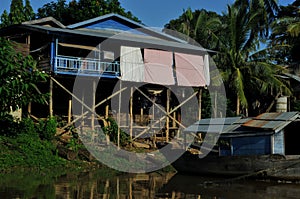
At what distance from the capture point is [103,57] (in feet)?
68.3

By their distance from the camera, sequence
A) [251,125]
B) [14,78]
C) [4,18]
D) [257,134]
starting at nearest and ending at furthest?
[14,78] → [257,134] → [251,125] → [4,18]

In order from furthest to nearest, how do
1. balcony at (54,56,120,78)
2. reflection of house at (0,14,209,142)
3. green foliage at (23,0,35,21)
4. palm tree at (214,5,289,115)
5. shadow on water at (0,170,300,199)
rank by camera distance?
1. green foliage at (23,0,35,21)
2. palm tree at (214,5,289,115)
3. reflection of house at (0,14,209,142)
4. balcony at (54,56,120,78)
5. shadow on water at (0,170,300,199)

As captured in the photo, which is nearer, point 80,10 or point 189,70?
point 189,70

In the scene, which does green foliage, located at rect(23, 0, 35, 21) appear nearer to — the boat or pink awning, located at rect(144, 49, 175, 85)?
pink awning, located at rect(144, 49, 175, 85)

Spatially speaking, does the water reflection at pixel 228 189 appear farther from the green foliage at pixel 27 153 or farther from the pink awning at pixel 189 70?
the pink awning at pixel 189 70

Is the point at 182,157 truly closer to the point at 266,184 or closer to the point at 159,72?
the point at 266,184

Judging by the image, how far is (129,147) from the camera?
62.0 ft

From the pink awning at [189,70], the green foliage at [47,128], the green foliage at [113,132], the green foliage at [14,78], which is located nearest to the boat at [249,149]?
the green foliage at [113,132]

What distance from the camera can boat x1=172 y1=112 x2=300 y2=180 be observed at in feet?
43.5

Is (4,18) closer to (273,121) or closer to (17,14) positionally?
(17,14)

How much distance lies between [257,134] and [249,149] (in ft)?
2.27

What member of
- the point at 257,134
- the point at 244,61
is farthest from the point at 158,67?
the point at 257,134

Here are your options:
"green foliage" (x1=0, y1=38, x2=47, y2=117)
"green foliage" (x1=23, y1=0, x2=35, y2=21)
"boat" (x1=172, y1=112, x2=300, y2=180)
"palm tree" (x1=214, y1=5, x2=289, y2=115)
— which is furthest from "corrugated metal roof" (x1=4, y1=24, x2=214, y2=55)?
"green foliage" (x1=23, y1=0, x2=35, y2=21)

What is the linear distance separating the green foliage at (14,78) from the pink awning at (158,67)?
736cm
